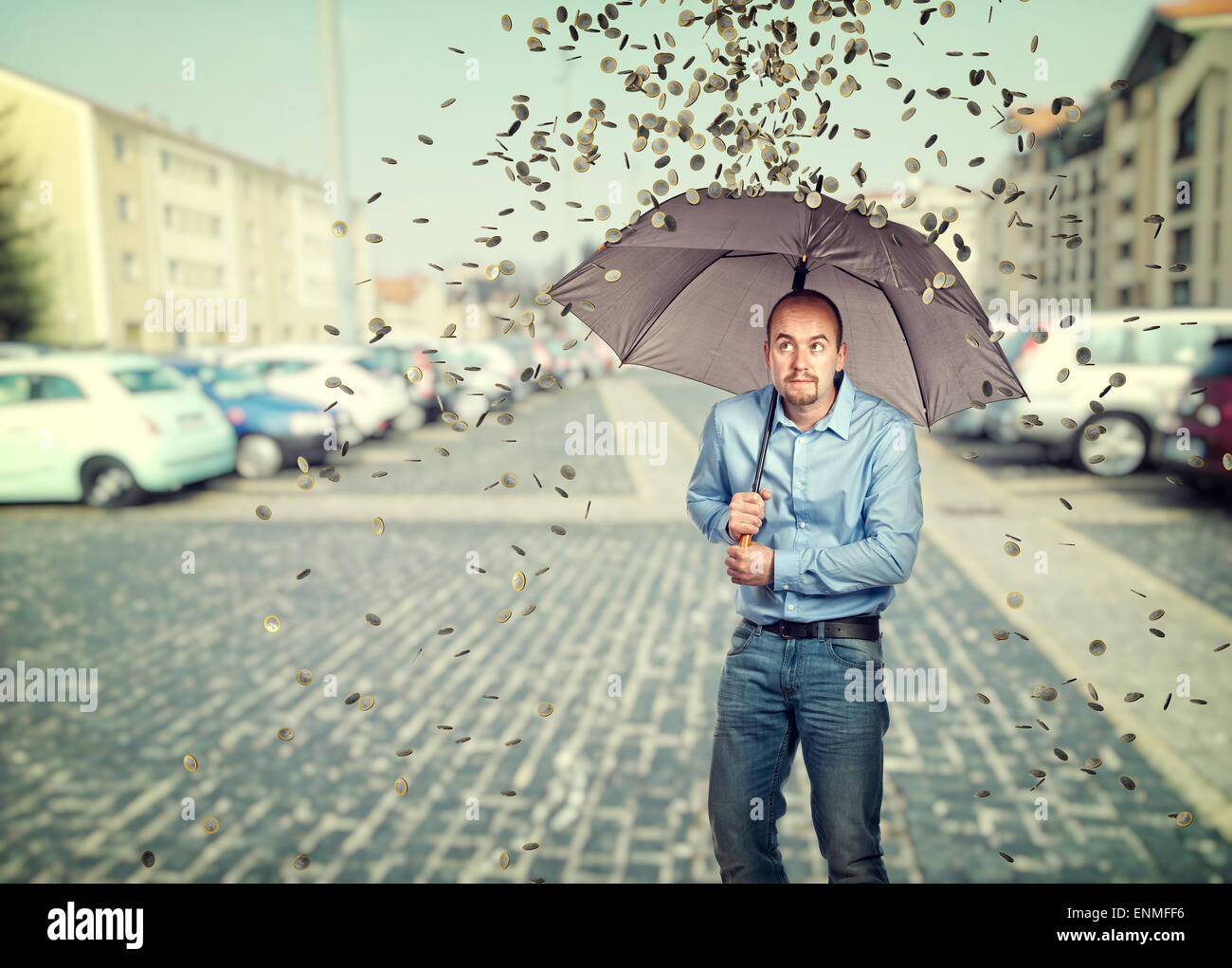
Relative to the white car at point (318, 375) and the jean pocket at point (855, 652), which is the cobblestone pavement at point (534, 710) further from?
the white car at point (318, 375)

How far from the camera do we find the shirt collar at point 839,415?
1.69 m

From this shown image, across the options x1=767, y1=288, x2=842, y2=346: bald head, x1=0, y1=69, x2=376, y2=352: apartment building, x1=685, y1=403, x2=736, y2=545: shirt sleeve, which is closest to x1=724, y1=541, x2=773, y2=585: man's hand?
x1=685, y1=403, x2=736, y2=545: shirt sleeve

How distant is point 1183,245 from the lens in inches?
1181

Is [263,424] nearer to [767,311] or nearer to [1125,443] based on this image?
[1125,443]

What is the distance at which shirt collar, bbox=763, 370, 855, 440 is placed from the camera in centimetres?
169

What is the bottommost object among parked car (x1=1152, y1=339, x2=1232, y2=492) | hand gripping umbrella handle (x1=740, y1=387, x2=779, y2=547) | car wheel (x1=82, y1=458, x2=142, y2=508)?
car wheel (x1=82, y1=458, x2=142, y2=508)

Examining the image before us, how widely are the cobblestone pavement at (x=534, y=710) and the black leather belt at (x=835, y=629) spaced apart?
5.03ft

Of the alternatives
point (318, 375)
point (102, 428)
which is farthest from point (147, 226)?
point (102, 428)

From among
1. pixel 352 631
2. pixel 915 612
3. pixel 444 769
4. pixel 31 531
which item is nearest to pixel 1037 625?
pixel 915 612

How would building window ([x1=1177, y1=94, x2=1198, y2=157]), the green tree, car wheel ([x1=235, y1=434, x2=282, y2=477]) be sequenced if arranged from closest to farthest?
car wheel ([x1=235, y1=434, x2=282, y2=477])
building window ([x1=1177, y1=94, x2=1198, y2=157])
the green tree

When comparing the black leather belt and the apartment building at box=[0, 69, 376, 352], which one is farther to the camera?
the apartment building at box=[0, 69, 376, 352]

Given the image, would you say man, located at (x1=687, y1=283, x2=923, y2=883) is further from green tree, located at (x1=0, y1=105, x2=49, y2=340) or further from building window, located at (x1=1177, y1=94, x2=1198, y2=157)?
green tree, located at (x1=0, y1=105, x2=49, y2=340)

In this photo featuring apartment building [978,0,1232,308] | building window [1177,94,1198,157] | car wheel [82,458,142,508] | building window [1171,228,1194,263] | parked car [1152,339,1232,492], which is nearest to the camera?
parked car [1152,339,1232,492]
